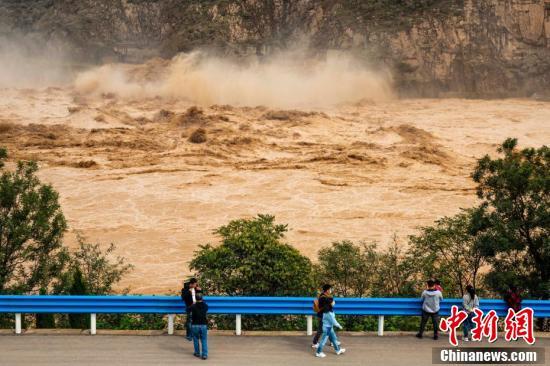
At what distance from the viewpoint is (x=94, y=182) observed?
3778 centimetres

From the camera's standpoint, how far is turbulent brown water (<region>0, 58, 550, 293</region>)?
29.6 metres

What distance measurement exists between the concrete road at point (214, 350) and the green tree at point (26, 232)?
4029 millimetres

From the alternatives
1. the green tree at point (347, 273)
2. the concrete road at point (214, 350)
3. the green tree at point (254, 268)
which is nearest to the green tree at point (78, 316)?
the concrete road at point (214, 350)

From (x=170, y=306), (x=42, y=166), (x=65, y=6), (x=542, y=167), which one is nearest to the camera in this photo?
(x=170, y=306)

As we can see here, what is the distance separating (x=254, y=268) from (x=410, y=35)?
74.3 metres

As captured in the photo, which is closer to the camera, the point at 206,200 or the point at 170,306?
the point at 170,306

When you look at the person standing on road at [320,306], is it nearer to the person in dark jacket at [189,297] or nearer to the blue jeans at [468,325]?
the person in dark jacket at [189,297]

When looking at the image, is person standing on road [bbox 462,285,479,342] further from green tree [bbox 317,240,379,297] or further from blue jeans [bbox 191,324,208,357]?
green tree [bbox 317,240,379,297]

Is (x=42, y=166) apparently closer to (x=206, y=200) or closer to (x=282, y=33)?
(x=206, y=200)

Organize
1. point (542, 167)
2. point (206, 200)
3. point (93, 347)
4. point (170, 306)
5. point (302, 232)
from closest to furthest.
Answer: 1. point (93, 347)
2. point (170, 306)
3. point (542, 167)
4. point (302, 232)
5. point (206, 200)

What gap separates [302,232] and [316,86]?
4908 cm

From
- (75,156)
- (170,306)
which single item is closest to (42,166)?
(75,156)

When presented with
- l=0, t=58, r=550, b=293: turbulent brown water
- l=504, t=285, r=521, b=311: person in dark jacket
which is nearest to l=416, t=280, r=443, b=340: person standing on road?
l=504, t=285, r=521, b=311: person in dark jacket

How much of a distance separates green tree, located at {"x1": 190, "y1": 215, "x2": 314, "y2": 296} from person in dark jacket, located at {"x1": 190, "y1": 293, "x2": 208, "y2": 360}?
3205 mm
